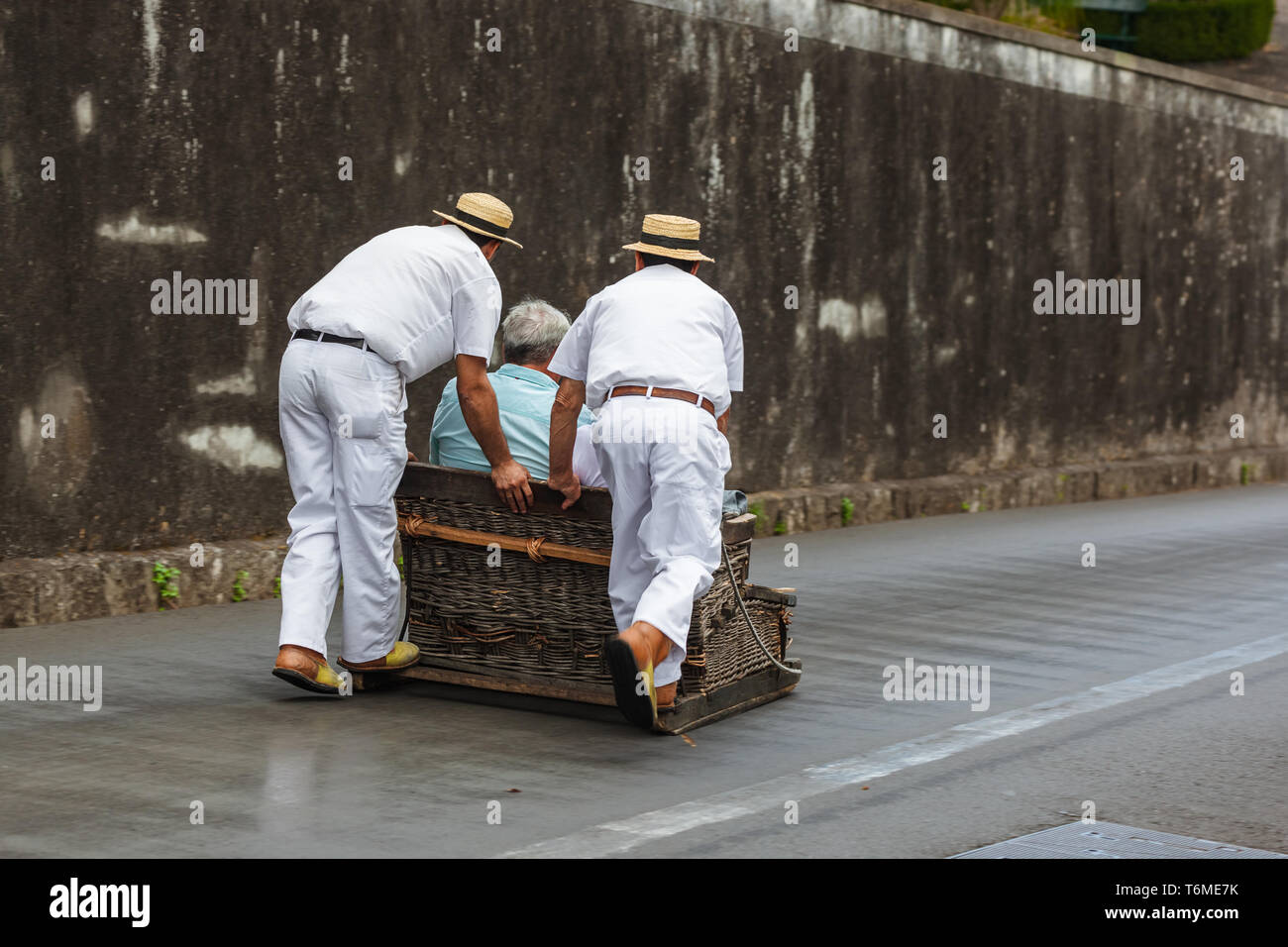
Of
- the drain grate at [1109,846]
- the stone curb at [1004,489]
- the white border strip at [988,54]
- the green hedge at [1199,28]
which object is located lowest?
the drain grate at [1109,846]

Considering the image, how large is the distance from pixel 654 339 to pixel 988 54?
363 inches

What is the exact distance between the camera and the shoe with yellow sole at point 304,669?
6.43 metres

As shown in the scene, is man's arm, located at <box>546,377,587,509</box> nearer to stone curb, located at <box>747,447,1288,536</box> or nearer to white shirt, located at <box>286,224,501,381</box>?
white shirt, located at <box>286,224,501,381</box>

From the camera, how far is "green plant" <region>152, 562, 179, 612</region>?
854 centimetres

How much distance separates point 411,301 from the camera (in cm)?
663

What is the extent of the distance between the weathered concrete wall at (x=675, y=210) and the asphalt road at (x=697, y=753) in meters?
1.15

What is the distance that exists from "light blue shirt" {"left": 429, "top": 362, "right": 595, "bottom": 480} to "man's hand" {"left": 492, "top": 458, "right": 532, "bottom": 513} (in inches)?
9.7

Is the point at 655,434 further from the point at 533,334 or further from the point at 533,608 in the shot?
the point at 533,334

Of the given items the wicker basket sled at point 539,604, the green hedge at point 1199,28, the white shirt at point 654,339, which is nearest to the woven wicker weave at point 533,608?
the wicker basket sled at point 539,604

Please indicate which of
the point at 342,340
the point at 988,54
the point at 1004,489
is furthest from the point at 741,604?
the point at 988,54

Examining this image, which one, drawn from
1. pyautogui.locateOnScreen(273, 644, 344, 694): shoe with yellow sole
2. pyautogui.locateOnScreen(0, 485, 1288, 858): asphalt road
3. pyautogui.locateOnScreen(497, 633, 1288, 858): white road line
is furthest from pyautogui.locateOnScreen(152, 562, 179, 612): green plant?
pyautogui.locateOnScreen(497, 633, 1288, 858): white road line

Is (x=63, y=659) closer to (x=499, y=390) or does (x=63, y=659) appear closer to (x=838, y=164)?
(x=499, y=390)

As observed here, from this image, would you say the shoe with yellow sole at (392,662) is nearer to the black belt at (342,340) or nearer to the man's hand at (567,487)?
the man's hand at (567,487)

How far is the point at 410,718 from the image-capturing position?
21.0 feet
